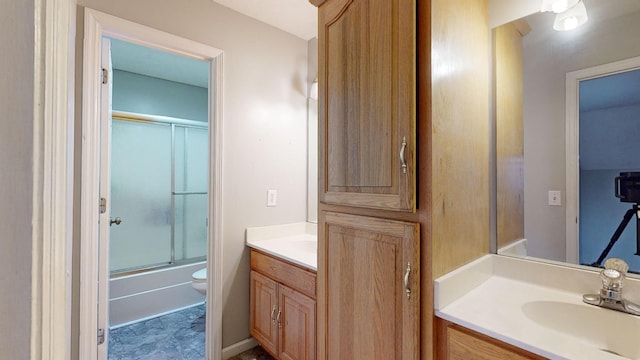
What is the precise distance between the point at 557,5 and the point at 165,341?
3098mm

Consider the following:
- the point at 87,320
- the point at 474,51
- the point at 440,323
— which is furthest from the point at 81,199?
the point at 474,51

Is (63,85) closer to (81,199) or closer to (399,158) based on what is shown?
(399,158)

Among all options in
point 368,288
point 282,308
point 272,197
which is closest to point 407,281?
point 368,288

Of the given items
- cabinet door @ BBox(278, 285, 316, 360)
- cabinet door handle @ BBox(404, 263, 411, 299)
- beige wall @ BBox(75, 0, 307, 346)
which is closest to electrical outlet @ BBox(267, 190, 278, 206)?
beige wall @ BBox(75, 0, 307, 346)

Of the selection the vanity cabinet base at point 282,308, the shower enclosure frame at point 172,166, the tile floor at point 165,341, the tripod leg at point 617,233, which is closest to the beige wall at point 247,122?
the vanity cabinet base at point 282,308

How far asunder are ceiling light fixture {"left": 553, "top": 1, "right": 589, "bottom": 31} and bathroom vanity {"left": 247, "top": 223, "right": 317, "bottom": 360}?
153cm

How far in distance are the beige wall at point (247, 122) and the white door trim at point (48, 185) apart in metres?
1.59

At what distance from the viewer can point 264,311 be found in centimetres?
194

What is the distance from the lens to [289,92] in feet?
7.62

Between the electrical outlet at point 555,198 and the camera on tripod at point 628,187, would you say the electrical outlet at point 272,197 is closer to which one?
the electrical outlet at point 555,198

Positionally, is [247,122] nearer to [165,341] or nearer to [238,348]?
[238,348]

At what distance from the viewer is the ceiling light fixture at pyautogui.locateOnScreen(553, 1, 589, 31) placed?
114 centimetres

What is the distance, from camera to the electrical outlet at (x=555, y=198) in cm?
124

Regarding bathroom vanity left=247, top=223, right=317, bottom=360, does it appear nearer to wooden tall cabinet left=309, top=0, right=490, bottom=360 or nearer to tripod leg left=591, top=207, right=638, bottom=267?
wooden tall cabinet left=309, top=0, right=490, bottom=360
